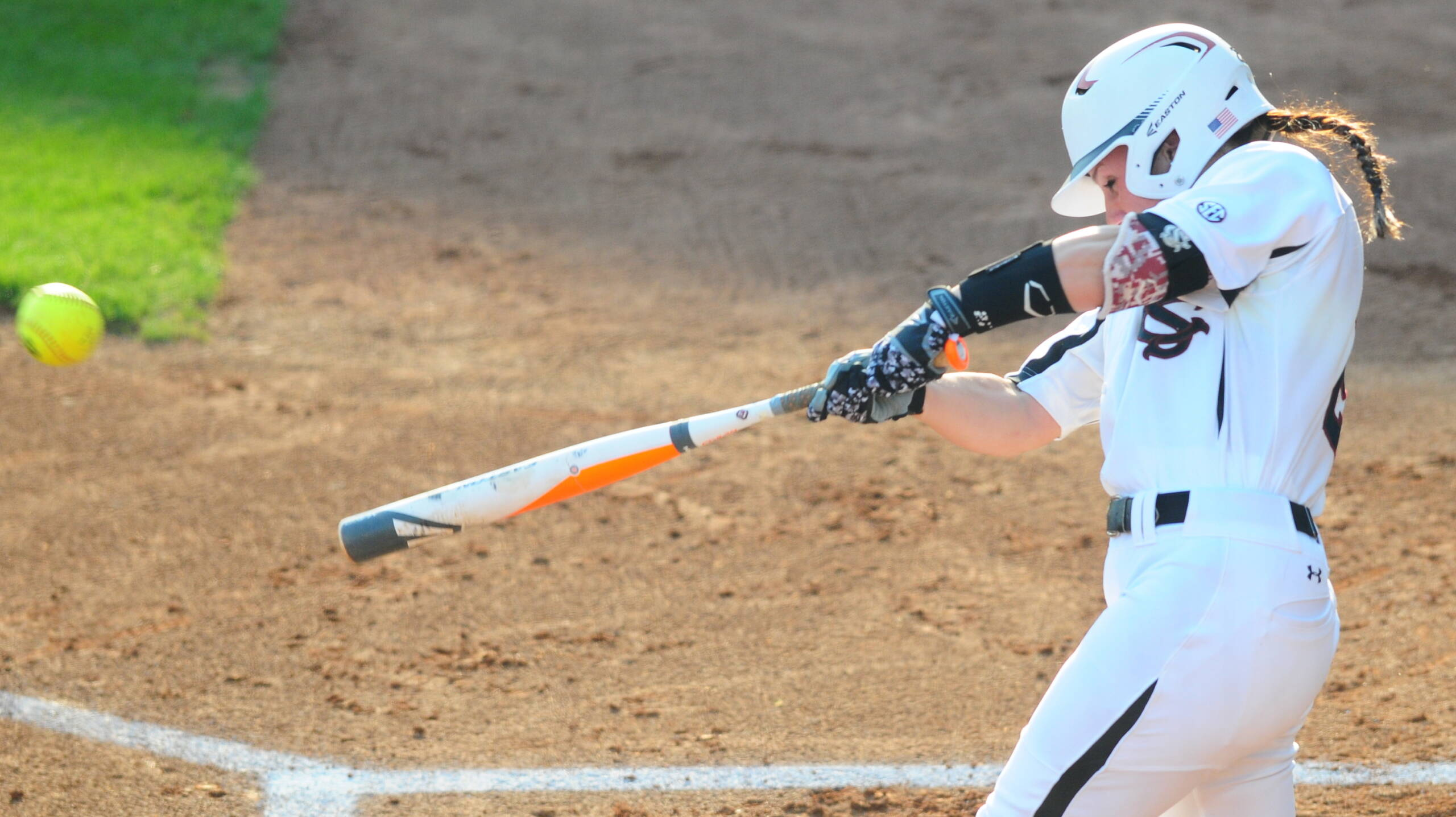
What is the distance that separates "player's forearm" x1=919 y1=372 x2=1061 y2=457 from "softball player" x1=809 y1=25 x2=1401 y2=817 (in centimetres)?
38

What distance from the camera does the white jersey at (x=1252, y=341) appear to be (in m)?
2.12

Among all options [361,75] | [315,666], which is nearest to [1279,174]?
[315,666]

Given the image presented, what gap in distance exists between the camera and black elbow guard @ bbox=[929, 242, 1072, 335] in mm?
2248

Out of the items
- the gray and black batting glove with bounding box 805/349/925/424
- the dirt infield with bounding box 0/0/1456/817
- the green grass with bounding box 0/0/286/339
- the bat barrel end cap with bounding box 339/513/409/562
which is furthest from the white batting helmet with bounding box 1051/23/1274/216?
the green grass with bounding box 0/0/286/339

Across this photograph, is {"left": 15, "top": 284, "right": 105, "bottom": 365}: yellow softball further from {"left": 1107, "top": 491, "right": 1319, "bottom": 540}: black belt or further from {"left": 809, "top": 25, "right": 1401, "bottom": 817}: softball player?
{"left": 1107, "top": 491, "right": 1319, "bottom": 540}: black belt

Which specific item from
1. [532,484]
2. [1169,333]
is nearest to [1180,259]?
[1169,333]

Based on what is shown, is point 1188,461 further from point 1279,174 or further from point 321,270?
point 321,270

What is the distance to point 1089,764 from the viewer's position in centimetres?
220

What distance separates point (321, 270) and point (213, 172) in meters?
1.45

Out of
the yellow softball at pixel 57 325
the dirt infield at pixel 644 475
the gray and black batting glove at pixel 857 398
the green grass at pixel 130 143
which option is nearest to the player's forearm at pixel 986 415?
the gray and black batting glove at pixel 857 398

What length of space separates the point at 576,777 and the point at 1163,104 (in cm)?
238

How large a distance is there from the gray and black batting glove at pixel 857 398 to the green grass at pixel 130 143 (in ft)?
16.8

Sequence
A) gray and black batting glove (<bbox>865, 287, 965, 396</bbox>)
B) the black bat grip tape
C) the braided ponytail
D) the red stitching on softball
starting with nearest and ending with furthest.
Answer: gray and black batting glove (<bbox>865, 287, 965, 396</bbox>)
the braided ponytail
the black bat grip tape
the red stitching on softball

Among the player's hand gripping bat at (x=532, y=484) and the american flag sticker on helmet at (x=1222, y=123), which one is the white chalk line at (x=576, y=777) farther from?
the american flag sticker on helmet at (x=1222, y=123)
